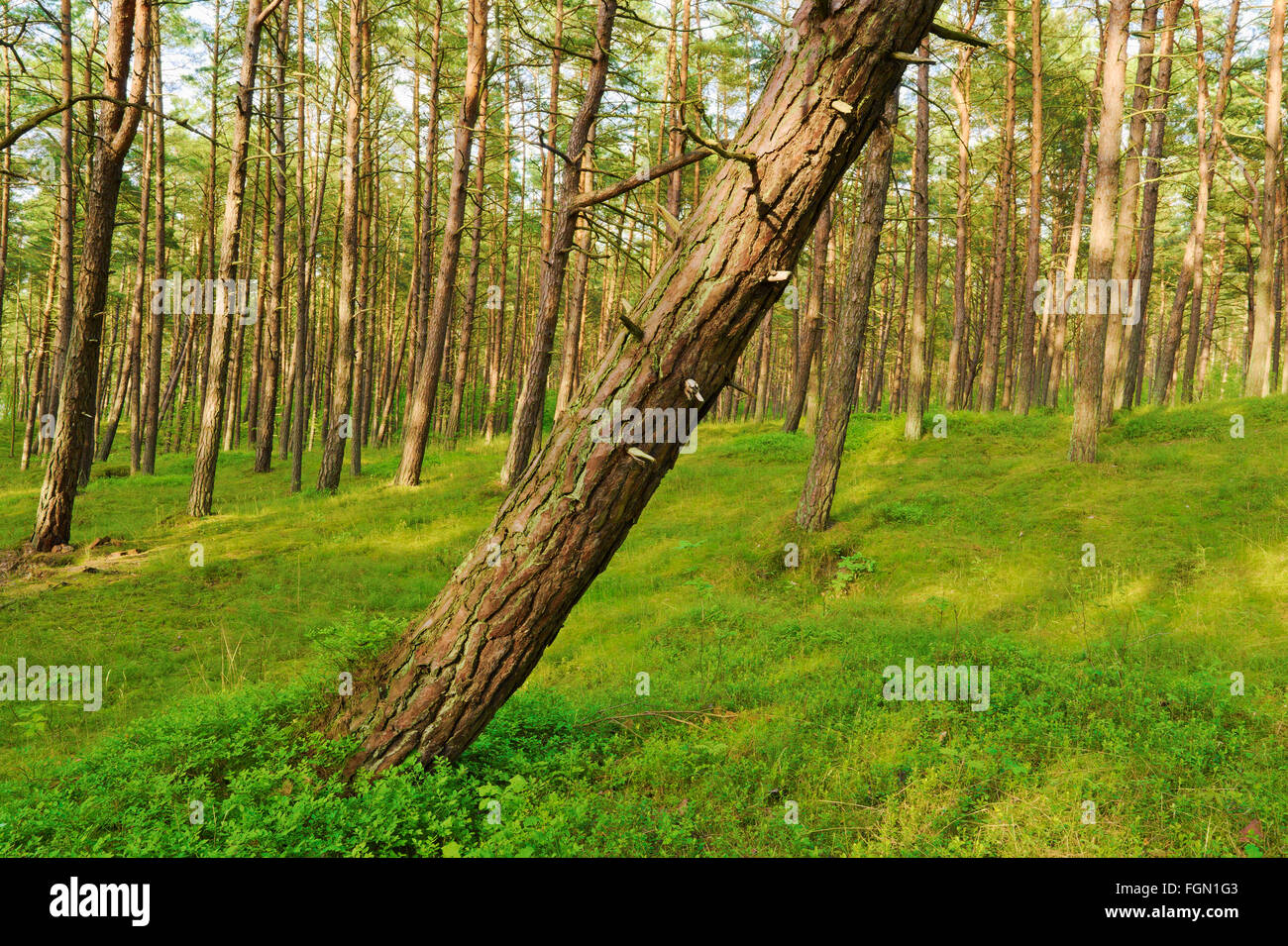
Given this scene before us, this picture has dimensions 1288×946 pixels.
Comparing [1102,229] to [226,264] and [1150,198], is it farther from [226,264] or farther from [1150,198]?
[226,264]

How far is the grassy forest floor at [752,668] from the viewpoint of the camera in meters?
3.12

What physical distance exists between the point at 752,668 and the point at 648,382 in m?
3.90

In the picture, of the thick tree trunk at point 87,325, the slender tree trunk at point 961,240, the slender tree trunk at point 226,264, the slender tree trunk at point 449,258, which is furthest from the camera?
the slender tree trunk at point 961,240

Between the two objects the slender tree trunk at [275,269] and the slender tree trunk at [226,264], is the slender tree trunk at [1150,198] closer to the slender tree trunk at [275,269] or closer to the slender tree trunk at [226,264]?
the slender tree trunk at [226,264]

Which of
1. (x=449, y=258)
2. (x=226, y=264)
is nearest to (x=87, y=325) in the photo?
(x=226, y=264)

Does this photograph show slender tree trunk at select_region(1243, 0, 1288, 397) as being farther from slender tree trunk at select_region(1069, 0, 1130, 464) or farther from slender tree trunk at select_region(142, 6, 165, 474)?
slender tree trunk at select_region(142, 6, 165, 474)

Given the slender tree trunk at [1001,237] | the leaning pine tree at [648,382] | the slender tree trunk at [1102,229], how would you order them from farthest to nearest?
1. the slender tree trunk at [1001,237]
2. the slender tree trunk at [1102,229]
3. the leaning pine tree at [648,382]

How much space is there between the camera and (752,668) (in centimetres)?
596

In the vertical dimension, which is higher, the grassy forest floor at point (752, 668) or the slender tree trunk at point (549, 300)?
the slender tree trunk at point (549, 300)

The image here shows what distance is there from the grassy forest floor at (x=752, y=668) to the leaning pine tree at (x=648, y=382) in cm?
33

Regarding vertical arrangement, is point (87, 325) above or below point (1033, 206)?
below

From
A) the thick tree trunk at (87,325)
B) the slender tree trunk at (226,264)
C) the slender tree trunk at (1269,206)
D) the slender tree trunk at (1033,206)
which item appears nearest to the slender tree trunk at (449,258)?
the slender tree trunk at (226,264)

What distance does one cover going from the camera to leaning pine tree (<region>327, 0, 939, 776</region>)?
8.45 ft
